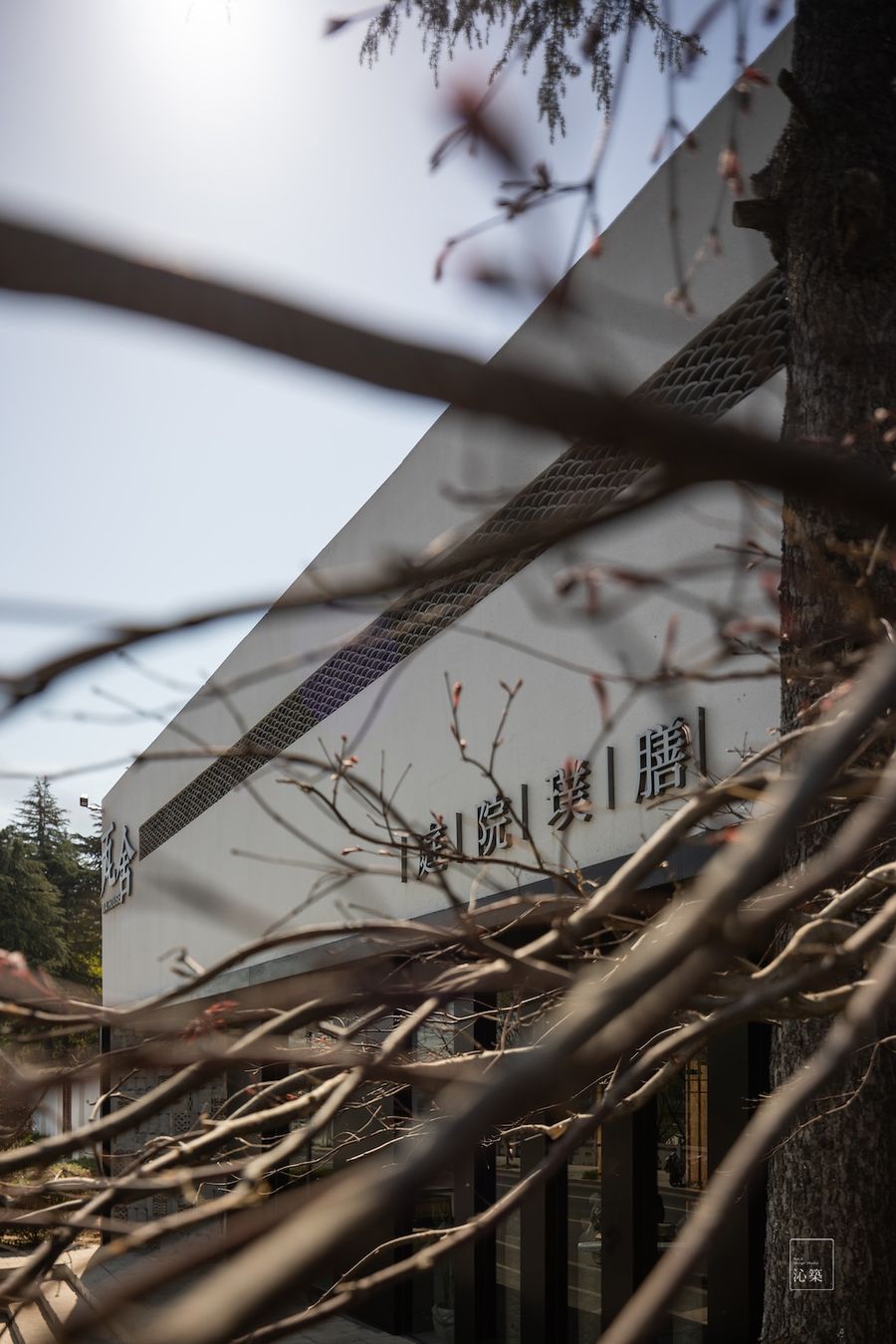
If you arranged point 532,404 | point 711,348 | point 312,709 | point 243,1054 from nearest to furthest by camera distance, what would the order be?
point 532,404
point 243,1054
point 711,348
point 312,709

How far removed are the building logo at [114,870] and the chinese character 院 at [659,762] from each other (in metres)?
16.3

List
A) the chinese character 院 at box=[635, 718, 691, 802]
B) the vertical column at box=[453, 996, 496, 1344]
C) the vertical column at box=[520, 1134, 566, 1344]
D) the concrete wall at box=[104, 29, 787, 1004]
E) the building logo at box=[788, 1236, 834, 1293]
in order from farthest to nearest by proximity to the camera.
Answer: the vertical column at box=[453, 996, 496, 1344], the vertical column at box=[520, 1134, 566, 1344], the chinese character 院 at box=[635, 718, 691, 802], the concrete wall at box=[104, 29, 787, 1004], the building logo at box=[788, 1236, 834, 1293]

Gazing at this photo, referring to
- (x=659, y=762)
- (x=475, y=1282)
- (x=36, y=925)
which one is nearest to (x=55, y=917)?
(x=36, y=925)

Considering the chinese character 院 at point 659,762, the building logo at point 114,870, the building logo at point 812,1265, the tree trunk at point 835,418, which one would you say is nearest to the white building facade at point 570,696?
the chinese character 院 at point 659,762

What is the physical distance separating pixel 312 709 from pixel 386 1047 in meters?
11.9

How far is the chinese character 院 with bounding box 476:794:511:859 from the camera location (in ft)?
28.1

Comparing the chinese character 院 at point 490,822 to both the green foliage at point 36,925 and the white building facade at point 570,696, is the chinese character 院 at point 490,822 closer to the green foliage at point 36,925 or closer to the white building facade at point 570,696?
the white building facade at point 570,696

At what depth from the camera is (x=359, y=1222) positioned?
0.59m

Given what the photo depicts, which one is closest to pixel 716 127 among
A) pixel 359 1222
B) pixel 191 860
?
pixel 359 1222

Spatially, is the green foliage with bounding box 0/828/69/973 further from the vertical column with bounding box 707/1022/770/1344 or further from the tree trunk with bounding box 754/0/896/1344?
the tree trunk with bounding box 754/0/896/1344

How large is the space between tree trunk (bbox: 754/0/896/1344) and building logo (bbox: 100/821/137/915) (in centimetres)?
1927

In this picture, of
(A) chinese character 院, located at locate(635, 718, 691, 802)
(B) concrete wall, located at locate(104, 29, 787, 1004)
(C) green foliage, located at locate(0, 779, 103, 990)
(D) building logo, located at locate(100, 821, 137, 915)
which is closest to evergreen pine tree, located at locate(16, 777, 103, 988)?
(C) green foliage, located at locate(0, 779, 103, 990)

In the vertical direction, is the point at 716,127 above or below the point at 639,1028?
above

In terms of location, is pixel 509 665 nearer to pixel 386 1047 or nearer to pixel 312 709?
pixel 312 709
